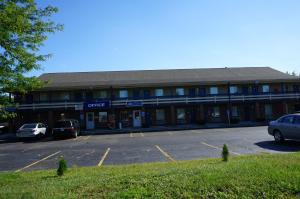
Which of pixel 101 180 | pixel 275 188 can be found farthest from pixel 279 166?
pixel 101 180

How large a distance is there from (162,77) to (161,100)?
633 centimetres

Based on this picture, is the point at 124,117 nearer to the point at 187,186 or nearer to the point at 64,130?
the point at 64,130

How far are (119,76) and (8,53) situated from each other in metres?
37.8

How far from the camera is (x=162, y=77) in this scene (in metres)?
45.0

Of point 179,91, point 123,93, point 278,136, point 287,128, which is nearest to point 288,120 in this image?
point 287,128

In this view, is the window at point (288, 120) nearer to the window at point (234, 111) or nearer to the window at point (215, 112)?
the window at point (215, 112)

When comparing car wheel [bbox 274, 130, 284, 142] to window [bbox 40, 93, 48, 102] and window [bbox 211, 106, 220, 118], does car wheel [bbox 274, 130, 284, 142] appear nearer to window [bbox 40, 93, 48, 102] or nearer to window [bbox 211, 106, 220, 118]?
window [bbox 211, 106, 220, 118]

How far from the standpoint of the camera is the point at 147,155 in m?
15.2

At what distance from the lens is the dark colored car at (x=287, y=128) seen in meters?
16.8

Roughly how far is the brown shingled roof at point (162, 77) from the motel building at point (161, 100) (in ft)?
0.40

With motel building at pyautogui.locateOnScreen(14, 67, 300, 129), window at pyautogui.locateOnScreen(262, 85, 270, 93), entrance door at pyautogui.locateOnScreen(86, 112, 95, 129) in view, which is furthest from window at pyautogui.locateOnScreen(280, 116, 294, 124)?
entrance door at pyautogui.locateOnScreen(86, 112, 95, 129)

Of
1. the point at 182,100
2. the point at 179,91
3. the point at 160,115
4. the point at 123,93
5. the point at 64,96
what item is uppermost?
the point at 179,91

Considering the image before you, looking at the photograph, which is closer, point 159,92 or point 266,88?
point 159,92

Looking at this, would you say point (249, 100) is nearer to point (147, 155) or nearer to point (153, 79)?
point (153, 79)
